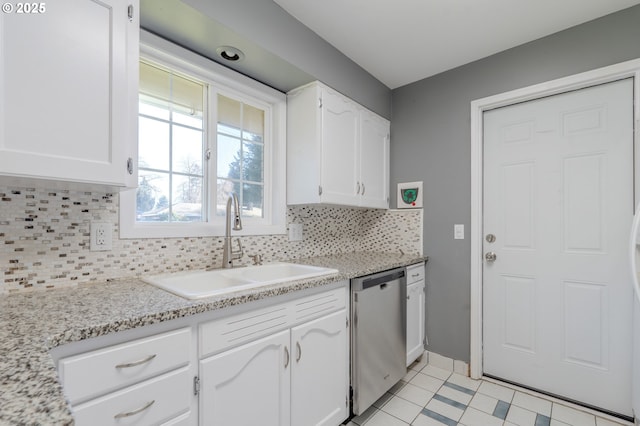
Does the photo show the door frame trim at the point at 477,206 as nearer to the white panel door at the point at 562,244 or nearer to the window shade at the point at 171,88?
A: the white panel door at the point at 562,244

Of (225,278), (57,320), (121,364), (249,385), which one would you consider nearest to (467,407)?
(249,385)

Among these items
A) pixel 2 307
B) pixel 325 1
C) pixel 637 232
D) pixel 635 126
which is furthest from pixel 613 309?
pixel 2 307

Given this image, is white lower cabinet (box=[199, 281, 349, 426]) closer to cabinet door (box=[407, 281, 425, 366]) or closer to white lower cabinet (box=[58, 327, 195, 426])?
white lower cabinet (box=[58, 327, 195, 426])

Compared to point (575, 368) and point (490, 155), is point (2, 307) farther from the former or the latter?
point (575, 368)

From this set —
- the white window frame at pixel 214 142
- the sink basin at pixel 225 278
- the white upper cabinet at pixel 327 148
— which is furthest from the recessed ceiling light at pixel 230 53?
the sink basin at pixel 225 278

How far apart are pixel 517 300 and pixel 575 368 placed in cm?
50

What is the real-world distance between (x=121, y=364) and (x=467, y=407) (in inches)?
78.9

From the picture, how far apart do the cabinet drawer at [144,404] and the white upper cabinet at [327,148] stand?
1.30 meters

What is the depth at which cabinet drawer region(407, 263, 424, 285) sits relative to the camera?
2269 millimetres

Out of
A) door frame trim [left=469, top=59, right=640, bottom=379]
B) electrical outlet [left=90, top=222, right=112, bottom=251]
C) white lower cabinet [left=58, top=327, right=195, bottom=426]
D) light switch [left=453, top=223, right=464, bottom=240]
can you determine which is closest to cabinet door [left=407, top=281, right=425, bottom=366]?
door frame trim [left=469, top=59, right=640, bottom=379]

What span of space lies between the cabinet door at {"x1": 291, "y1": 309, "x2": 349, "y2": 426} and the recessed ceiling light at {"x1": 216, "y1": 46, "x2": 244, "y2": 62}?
1542 mm

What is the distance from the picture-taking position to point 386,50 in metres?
2.20

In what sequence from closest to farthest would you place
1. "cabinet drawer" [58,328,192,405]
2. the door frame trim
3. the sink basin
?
1. "cabinet drawer" [58,328,192,405]
2. the sink basin
3. the door frame trim

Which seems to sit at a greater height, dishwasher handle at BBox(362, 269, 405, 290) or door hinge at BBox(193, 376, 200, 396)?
dishwasher handle at BBox(362, 269, 405, 290)
